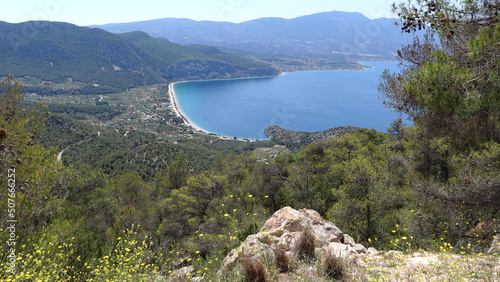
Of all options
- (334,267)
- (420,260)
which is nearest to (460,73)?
(420,260)

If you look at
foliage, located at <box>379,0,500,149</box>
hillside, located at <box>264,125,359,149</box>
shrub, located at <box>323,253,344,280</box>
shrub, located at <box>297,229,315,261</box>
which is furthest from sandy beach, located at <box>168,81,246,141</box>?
shrub, located at <box>323,253,344,280</box>

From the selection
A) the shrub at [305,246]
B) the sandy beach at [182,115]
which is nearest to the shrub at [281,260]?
the shrub at [305,246]

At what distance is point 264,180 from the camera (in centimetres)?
2061

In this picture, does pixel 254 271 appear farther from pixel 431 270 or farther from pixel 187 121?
pixel 187 121

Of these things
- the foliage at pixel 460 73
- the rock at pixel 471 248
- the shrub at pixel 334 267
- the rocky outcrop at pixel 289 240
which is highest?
the foliage at pixel 460 73

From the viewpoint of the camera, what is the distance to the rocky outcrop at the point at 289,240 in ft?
15.3

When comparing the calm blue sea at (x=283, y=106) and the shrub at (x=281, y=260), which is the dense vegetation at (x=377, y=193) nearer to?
the shrub at (x=281, y=260)

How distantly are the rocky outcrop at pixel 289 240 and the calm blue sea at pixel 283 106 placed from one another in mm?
83913

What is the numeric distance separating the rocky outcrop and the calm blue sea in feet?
275

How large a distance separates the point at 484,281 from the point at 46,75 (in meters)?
218

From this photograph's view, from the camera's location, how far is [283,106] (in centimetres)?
13150

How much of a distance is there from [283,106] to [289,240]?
129m

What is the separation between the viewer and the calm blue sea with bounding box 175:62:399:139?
336ft

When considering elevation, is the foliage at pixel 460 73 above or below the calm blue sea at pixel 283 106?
above
